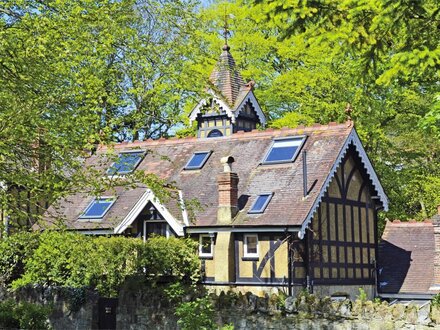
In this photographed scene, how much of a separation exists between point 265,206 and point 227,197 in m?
1.40

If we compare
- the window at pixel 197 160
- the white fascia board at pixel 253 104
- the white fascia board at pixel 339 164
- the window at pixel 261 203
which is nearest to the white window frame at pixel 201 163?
the window at pixel 197 160

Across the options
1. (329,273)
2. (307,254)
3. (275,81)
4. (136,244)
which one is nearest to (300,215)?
(307,254)

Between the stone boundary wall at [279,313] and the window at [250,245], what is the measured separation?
5831 mm

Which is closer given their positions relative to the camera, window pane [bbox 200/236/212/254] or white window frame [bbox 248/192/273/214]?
white window frame [bbox 248/192/273/214]

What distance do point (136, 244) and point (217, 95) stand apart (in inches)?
387

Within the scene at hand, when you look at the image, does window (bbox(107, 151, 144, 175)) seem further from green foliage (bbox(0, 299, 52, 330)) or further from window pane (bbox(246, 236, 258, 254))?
window pane (bbox(246, 236, 258, 254))

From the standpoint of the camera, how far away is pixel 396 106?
34156 millimetres

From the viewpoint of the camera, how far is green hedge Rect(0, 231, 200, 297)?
24.0m

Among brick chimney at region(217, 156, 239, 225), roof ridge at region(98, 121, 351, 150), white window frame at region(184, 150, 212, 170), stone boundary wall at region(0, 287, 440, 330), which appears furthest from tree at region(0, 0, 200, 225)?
white window frame at region(184, 150, 212, 170)

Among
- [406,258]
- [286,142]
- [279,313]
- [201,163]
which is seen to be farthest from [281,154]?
[279,313]

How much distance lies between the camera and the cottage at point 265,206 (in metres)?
25.1

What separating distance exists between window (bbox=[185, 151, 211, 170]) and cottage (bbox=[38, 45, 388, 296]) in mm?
51

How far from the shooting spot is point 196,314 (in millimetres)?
18312

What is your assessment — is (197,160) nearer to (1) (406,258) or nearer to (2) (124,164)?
(1) (406,258)
